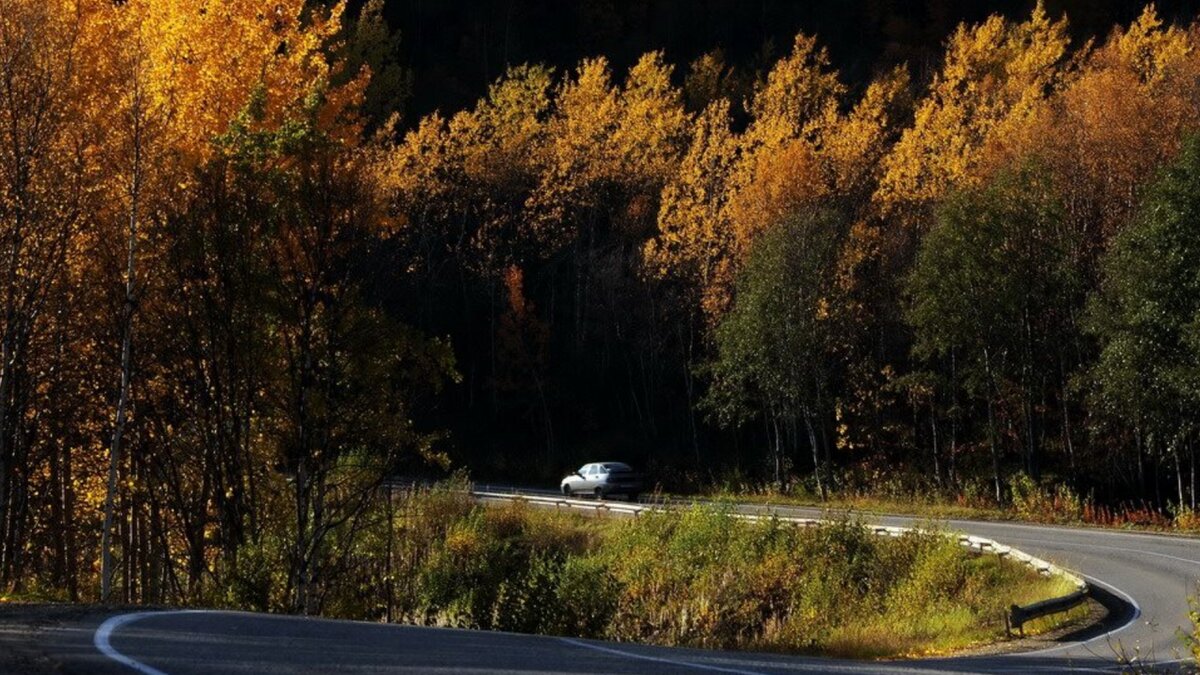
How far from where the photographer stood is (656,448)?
54750 mm

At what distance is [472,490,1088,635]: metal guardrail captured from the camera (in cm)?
1762

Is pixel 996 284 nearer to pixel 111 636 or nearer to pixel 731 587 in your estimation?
pixel 731 587

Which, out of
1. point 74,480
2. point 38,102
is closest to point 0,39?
point 38,102

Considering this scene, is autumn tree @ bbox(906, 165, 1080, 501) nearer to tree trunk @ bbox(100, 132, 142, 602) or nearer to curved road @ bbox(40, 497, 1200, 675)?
curved road @ bbox(40, 497, 1200, 675)

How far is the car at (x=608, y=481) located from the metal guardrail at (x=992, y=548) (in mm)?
3230

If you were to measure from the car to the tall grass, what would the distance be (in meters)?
11.8

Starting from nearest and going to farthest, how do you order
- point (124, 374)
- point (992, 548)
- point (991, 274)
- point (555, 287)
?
1. point (124, 374)
2. point (992, 548)
3. point (991, 274)
4. point (555, 287)

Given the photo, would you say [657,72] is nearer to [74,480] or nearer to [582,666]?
[74,480]

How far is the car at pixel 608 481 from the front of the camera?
4262 cm

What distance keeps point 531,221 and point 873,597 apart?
3739 centimetres

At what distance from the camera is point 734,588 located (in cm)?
2488

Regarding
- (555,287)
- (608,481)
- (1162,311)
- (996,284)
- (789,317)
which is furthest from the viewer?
(555,287)

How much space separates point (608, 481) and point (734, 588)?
58.7 ft

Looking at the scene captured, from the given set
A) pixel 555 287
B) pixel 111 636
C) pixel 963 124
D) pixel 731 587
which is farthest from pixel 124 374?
pixel 555 287
